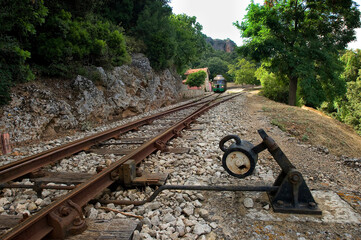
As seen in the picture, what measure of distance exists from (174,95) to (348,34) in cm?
1277

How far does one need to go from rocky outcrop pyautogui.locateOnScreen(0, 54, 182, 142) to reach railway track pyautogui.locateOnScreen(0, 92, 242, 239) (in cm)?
261

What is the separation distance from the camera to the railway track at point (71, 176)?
1642 millimetres

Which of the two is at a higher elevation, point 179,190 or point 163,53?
point 163,53

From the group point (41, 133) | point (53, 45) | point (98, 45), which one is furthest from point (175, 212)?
point (98, 45)

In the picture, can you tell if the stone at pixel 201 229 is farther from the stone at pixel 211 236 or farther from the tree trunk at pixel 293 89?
the tree trunk at pixel 293 89

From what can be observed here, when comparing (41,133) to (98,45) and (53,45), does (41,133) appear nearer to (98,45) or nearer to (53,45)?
(53,45)

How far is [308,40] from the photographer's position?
1411 centimetres

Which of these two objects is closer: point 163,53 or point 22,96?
point 22,96

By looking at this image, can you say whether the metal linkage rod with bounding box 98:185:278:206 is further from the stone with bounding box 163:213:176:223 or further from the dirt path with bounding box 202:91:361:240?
the stone with bounding box 163:213:176:223

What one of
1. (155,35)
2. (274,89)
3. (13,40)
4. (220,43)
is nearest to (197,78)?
→ (274,89)

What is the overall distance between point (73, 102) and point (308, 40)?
14.2m

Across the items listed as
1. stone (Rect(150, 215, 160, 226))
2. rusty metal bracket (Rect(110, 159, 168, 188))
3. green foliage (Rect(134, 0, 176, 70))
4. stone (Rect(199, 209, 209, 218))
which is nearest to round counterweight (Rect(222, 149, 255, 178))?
stone (Rect(199, 209, 209, 218))

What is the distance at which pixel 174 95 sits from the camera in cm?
1914

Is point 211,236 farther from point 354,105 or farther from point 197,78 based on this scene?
point 197,78
